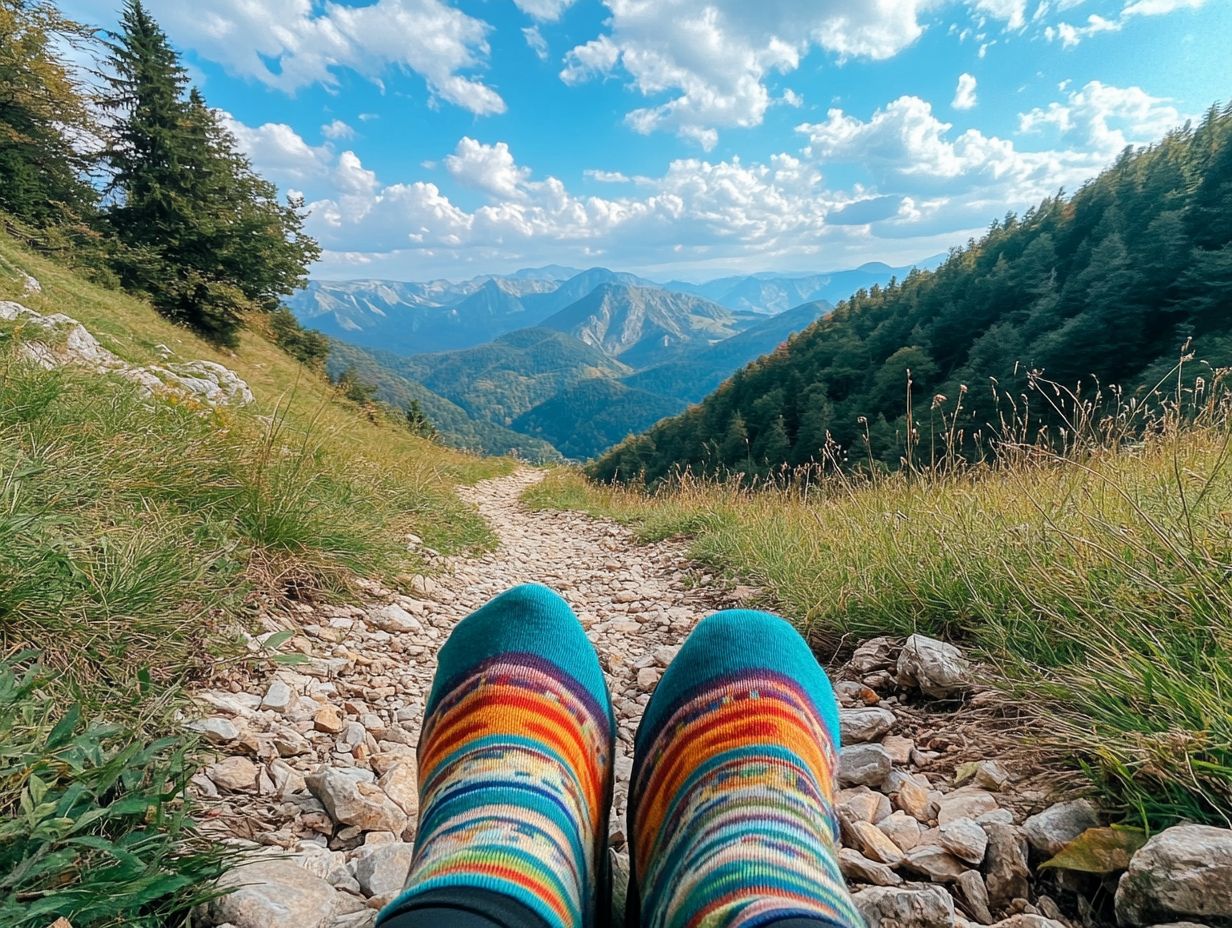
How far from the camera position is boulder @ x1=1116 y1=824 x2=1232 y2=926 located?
818 millimetres

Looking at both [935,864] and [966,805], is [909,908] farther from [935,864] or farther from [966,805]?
[966,805]

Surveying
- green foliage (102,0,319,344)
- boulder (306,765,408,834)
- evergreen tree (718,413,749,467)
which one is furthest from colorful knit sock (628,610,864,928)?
evergreen tree (718,413,749,467)

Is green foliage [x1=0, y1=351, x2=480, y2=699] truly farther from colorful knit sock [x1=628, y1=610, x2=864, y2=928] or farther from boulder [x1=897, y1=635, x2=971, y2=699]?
boulder [x1=897, y1=635, x2=971, y2=699]

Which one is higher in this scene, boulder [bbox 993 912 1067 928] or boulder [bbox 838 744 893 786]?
boulder [bbox 993 912 1067 928]

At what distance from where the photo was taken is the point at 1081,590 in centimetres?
161

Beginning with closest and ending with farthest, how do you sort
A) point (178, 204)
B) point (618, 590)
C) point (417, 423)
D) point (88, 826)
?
point (88, 826) < point (618, 590) < point (178, 204) < point (417, 423)

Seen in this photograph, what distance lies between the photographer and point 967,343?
41500mm

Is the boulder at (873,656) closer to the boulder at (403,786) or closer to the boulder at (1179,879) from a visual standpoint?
the boulder at (1179,879)

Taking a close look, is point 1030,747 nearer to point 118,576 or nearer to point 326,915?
point 326,915

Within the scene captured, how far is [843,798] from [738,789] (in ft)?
1.23

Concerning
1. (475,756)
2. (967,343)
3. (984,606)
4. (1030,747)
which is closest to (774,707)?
(1030,747)

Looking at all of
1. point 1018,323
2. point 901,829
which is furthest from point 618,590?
point 1018,323

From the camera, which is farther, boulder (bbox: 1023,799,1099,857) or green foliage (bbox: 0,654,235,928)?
boulder (bbox: 1023,799,1099,857)

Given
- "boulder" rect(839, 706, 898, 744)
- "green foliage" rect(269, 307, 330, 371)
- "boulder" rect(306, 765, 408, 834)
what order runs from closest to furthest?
"boulder" rect(306, 765, 408, 834)
"boulder" rect(839, 706, 898, 744)
"green foliage" rect(269, 307, 330, 371)
